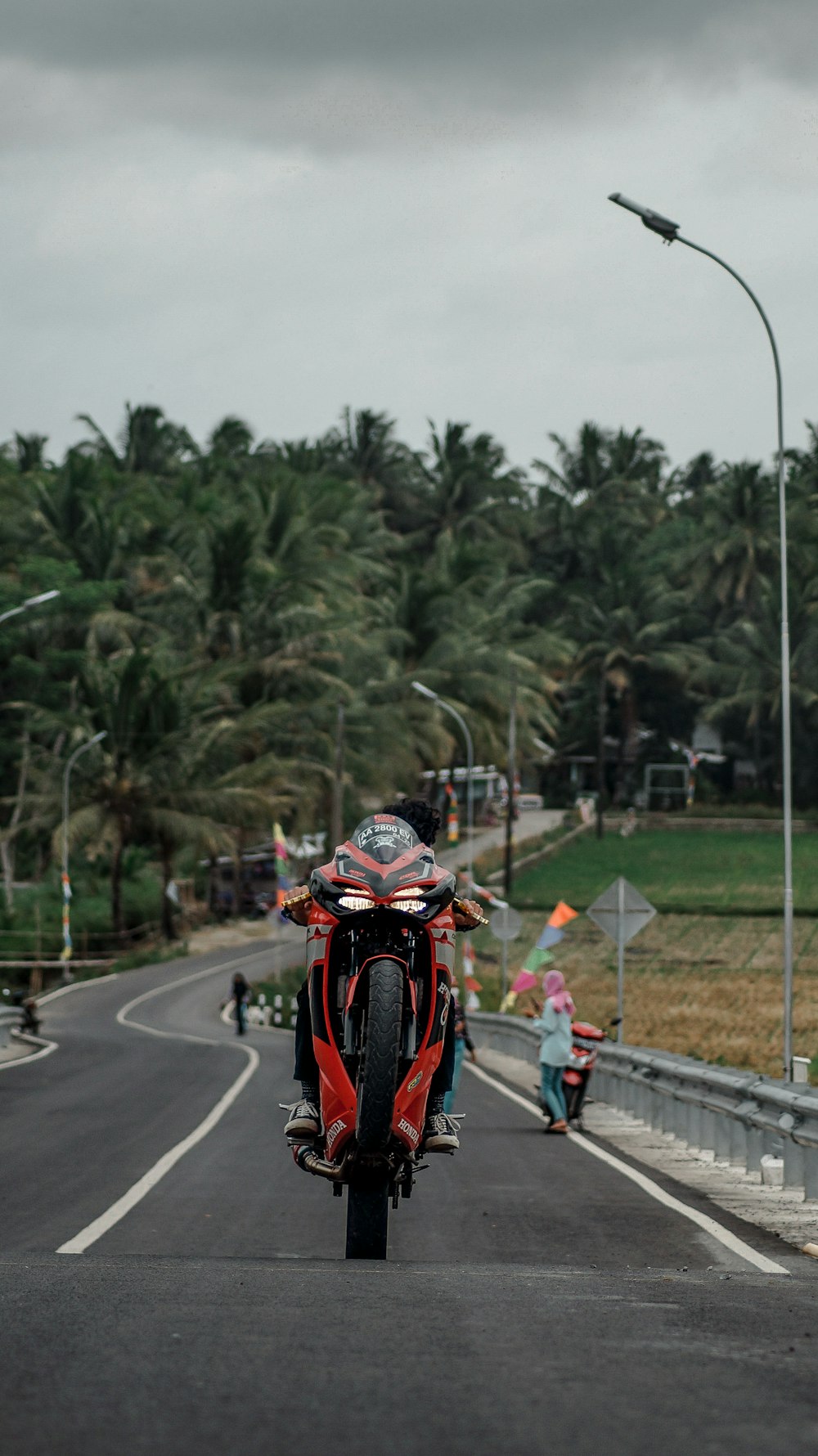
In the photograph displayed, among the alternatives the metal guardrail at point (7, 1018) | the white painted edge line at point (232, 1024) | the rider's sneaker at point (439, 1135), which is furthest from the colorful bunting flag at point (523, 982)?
the white painted edge line at point (232, 1024)

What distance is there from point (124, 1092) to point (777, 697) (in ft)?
268

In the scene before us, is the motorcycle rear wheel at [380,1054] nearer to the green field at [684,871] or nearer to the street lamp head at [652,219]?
the street lamp head at [652,219]

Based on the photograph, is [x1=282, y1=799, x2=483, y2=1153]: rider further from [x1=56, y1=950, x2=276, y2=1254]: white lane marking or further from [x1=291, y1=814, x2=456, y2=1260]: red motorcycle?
[x1=56, y1=950, x2=276, y2=1254]: white lane marking

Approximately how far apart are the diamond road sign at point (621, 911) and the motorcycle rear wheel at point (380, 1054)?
16.3 metres

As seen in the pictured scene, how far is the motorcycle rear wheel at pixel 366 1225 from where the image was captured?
27.2 ft

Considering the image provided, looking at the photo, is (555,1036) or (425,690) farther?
(425,690)

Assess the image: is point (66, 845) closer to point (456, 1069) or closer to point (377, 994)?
point (456, 1069)

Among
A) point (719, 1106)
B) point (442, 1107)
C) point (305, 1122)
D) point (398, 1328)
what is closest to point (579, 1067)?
point (719, 1106)

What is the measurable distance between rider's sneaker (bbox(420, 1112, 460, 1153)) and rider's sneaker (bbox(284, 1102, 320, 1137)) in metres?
0.51

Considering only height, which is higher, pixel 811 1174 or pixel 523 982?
pixel 811 1174

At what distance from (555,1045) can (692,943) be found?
1685 inches

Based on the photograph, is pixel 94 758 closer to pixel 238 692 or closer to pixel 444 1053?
pixel 238 692

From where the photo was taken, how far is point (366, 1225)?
332 inches

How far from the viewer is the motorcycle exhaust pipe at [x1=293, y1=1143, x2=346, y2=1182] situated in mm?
7934
